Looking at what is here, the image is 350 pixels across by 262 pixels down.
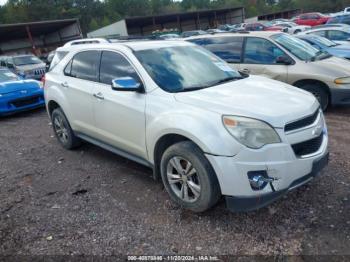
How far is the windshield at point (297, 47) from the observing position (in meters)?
6.54

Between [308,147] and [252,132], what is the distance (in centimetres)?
64

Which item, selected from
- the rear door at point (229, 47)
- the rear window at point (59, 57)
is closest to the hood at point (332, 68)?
the rear door at point (229, 47)

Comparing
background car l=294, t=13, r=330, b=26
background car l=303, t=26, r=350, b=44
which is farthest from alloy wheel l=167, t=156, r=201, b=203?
background car l=294, t=13, r=330, b=26

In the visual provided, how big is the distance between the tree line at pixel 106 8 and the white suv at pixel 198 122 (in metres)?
60.3

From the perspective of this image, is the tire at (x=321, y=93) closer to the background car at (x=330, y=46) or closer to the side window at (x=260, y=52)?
the side window at (x=260, y=52)

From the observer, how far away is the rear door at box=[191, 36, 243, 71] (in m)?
7.01

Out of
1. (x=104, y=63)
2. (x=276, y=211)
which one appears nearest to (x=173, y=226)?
(x=276, y=211)

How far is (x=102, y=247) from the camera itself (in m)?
2.92

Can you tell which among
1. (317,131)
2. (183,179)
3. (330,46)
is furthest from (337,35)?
(183,179)

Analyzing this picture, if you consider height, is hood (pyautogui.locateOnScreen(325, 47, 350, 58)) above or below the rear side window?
below

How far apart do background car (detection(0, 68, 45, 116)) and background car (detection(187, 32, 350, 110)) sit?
16.2 ft

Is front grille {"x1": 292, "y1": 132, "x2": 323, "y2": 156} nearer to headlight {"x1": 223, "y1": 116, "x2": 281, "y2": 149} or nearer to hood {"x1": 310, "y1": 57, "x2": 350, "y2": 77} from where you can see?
headlight {"x1": 223, "y1": 116, "x2": 281, "y2": 149}

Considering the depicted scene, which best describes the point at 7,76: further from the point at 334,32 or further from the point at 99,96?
the point at 334,32

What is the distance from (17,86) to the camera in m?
8.41
